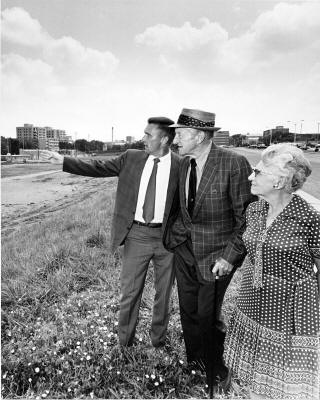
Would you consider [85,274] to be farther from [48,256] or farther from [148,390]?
[148,390]

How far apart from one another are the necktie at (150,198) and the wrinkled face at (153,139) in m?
0.14

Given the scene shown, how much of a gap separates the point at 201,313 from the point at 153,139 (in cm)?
152

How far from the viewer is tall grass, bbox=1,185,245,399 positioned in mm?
2658

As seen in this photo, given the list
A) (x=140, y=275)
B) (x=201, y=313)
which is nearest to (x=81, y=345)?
(x=140, y=275)

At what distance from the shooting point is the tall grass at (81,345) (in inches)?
105

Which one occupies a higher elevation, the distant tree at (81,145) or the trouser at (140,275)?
the distant tree at (81,145)

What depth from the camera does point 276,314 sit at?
1883 mm

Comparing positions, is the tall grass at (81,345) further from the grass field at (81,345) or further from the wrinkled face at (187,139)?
the wrinkled face at (187,139)

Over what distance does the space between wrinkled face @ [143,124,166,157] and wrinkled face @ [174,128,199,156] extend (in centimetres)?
42

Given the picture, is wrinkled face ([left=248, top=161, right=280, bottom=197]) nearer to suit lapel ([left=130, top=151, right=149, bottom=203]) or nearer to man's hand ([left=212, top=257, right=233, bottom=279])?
man's hand ([left=212, top=257, right=233, bottom=279])

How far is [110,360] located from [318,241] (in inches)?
79.7

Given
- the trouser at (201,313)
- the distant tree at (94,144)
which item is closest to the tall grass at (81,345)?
the trouser at (201,313)

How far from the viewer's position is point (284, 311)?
6.12ft

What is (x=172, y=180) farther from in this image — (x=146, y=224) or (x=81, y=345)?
(x=81, y=345)
